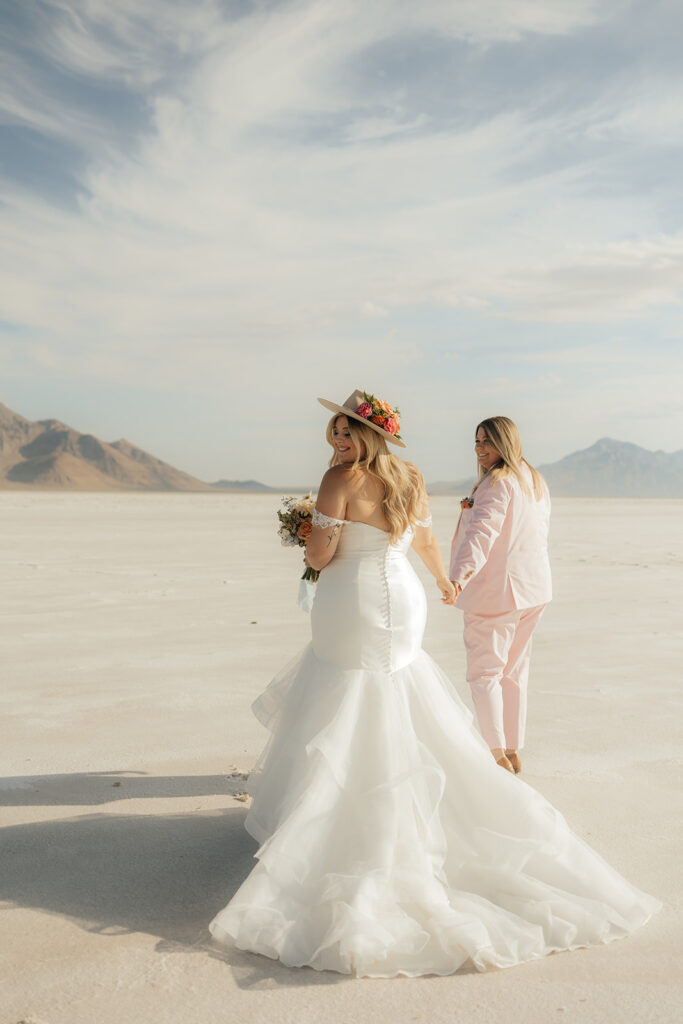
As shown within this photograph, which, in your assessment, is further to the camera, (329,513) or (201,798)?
(201,798)

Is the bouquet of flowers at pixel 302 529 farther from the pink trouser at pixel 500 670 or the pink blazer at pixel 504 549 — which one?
the pink trouser at pixel 500 670

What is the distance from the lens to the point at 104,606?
11.2 m

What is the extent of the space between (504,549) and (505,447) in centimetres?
62

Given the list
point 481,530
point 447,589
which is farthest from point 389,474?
point 481,530

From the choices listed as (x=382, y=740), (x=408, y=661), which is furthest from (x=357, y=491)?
(x=382, y=740)

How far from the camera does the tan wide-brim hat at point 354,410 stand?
160 inches

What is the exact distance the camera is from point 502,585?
5.38 metres

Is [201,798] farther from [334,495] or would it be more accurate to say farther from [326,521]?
[334,495]

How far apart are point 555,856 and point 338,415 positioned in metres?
2.14

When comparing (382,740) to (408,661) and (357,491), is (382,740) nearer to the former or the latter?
(408,661)

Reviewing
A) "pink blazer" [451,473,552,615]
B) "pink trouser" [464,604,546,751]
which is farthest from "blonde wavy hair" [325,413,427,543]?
"pink trouser" [464,604,546,751]

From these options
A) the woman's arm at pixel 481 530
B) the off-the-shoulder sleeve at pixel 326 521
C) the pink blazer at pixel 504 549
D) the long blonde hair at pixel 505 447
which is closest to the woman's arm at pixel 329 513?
the off-the-shoulder sleeve at pixel 326 521

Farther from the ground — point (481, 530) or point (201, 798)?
point (481, 530)

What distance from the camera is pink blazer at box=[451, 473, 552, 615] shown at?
17.4 ft
